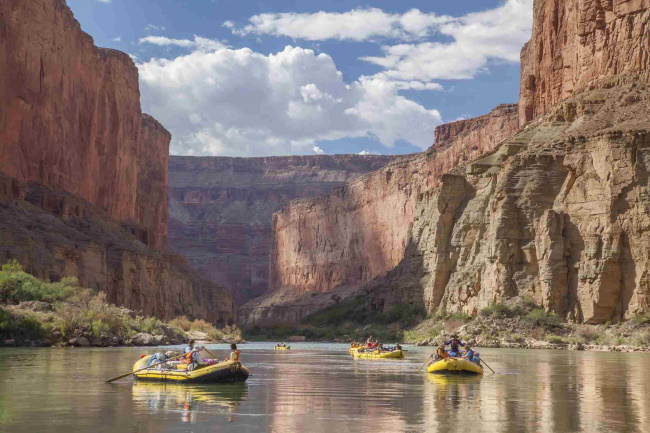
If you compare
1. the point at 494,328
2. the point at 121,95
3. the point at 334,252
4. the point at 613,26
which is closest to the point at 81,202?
the point at 121,95

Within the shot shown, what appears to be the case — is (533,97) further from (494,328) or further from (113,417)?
(113,417)

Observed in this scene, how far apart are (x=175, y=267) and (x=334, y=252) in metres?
47.5

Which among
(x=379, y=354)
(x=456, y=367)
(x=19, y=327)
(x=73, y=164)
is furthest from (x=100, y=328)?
(x=73, y=164)

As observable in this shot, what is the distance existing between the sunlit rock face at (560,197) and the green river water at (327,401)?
33600 mm

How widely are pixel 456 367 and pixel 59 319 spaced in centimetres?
3249

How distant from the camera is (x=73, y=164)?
118m

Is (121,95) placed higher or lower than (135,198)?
higher

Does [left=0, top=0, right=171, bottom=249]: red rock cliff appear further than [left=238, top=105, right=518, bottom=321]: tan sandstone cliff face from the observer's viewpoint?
No

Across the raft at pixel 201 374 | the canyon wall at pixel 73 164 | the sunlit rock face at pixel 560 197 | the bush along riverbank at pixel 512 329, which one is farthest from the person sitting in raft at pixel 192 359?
the sunlit rock face at pixel 560 197

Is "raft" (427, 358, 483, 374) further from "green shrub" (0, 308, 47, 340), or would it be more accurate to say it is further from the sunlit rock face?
the sunlit rock face

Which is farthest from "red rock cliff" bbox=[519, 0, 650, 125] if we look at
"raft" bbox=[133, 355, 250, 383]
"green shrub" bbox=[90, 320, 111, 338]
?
"raft" bbox=[133, 355, 250, 383]

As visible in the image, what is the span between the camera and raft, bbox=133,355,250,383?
3483cm

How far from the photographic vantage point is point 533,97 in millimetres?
111750

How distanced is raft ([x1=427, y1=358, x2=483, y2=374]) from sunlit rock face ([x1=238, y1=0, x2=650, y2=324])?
38.0 metres
